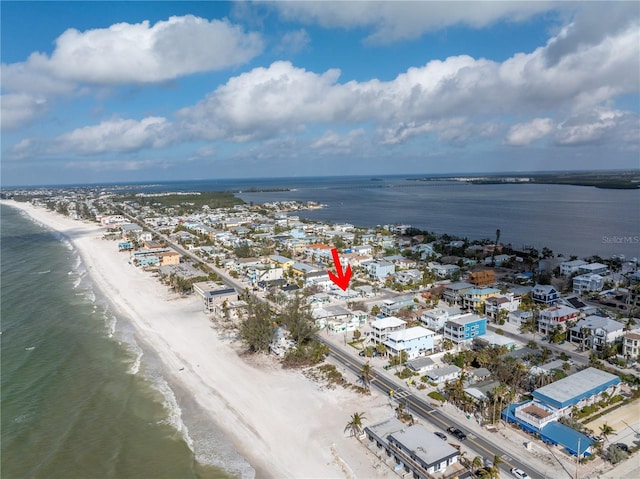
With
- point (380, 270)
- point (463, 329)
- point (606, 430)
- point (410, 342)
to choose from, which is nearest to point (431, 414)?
point (410, 342)

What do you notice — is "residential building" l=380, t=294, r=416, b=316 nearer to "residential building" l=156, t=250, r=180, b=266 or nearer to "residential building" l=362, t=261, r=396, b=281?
"residential building" l=362, t=261, r=396, b=281

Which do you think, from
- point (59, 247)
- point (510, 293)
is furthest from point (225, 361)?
point (59, 247)

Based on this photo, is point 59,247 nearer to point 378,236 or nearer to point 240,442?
point 378,236

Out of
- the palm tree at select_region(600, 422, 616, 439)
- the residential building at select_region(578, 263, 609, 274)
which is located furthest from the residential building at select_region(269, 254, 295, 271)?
the palm tree at select_region(600, 422, 616, 439)

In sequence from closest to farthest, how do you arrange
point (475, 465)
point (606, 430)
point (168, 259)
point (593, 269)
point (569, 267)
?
point (475, 465)
point (606, 430)
point (593, 269)
point (569, 267)
point (168, 259)

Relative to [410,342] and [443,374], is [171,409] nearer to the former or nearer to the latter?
[410,342]

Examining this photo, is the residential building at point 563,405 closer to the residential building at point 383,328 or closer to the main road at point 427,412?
the main road at point 427,412

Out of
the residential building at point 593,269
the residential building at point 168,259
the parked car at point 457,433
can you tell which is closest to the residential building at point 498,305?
the residential building at point 593,269

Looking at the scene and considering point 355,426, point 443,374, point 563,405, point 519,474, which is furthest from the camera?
point 443,374
